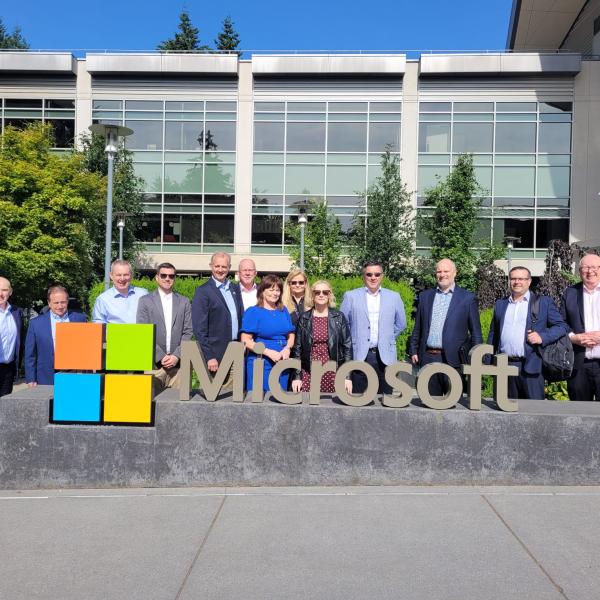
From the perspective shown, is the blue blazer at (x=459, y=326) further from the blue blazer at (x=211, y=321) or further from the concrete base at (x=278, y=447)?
the blue blazer at (x=211, y=321)

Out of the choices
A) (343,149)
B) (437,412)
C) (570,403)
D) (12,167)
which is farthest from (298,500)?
(343,149)

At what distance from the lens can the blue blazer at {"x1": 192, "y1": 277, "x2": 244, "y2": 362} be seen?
6.50 meters

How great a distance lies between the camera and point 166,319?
6.52m

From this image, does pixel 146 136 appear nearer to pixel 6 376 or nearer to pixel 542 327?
pixel 6 376

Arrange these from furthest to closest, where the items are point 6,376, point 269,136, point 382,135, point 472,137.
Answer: point 269,136
point 382,135
point 472,137
point 6,376

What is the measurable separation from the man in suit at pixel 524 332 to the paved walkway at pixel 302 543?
4.03 ft

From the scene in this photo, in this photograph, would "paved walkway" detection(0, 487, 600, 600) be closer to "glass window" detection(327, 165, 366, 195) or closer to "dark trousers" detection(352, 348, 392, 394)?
"dark trousers" detection(352, 348, 392, 394)

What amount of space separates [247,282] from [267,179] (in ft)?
77.2

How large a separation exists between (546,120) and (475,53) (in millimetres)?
4221

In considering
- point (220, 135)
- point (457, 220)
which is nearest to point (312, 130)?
point (220, 135)

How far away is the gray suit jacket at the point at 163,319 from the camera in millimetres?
6453

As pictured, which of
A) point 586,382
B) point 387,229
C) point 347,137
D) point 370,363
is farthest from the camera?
point 347,137

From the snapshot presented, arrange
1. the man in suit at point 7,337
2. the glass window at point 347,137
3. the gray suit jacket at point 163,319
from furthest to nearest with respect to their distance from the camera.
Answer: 1. the glass window at point 347,137
2. the man in suit at point 7,337
3. the gray suit jacket at point 163,319

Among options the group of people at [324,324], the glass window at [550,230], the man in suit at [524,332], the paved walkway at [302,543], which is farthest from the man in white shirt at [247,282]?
the glass window at [550,230]
